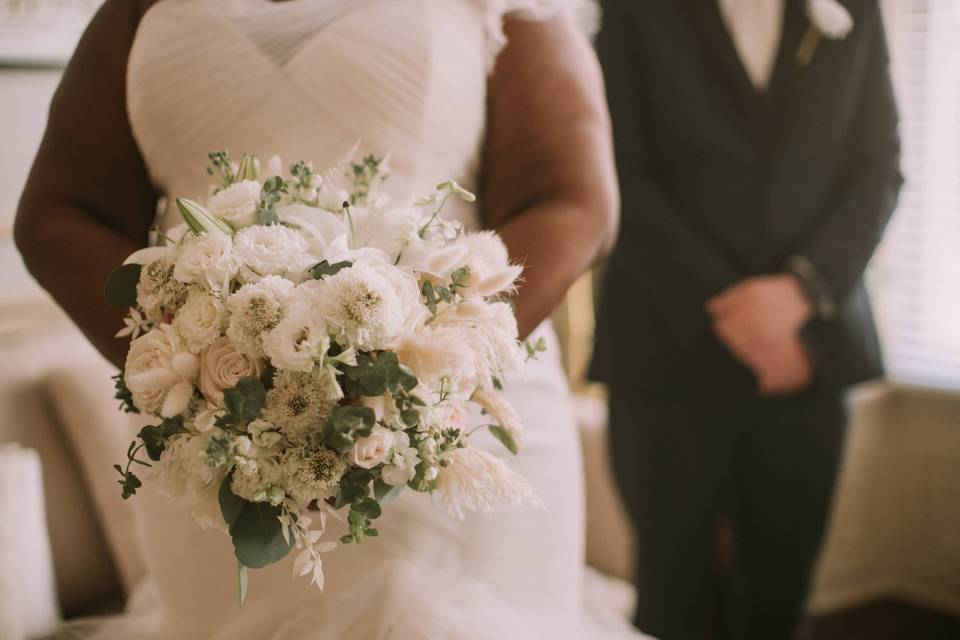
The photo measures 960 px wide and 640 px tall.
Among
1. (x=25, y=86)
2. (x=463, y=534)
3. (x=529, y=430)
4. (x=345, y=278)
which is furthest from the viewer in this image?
(x=25, y=86)

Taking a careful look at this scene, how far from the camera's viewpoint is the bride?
3.55ft

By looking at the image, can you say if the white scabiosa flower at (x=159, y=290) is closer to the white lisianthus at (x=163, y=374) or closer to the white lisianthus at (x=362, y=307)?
the white lisianthus at (x=163, y=374)

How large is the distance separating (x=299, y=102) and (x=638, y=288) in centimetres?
93

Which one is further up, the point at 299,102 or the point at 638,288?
the point at 299,102

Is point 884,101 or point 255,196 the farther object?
point 884,101

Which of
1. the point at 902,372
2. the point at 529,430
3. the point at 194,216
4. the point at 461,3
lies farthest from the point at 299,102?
the point at 902,372

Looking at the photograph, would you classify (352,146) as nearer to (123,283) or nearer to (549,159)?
(549,159)

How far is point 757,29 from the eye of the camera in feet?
5.99

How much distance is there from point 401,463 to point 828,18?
1.37 m

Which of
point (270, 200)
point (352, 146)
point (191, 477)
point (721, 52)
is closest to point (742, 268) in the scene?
point (721, 52)

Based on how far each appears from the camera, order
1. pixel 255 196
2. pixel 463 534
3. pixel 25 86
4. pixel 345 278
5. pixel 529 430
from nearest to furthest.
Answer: pixel 345 278 < pixel 255 196 < pixel 463 534 < pixel 529 430 < pixel 25 86

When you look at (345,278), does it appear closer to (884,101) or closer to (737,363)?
(737,363)

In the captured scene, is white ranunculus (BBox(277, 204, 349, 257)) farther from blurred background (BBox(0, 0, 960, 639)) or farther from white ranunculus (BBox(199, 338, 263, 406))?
blurred background (BBox(0, 0, 960, 639))

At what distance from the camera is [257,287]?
762mm
